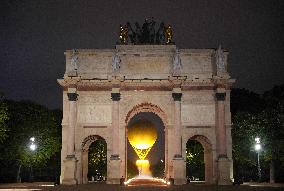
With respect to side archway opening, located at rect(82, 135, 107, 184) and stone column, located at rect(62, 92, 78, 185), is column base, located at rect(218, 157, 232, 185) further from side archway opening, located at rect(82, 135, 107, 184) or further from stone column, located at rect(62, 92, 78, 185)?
side archway opening, located at rect(82, 135, 107, 184)

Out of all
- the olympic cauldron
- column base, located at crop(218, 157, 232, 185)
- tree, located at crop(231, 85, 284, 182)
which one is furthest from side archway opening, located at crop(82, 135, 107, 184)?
column base, located at crop(218, 157, 232, 185)

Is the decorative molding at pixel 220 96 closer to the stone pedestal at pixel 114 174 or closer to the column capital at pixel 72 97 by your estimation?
the stone pedestal at pixel 114 174

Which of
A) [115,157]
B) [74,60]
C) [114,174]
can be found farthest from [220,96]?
[74,60]

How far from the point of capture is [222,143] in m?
47.5

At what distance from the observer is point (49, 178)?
7012 centimetres

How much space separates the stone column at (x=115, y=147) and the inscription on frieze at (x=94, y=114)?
94cm

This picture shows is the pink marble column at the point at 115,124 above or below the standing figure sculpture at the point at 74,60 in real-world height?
below

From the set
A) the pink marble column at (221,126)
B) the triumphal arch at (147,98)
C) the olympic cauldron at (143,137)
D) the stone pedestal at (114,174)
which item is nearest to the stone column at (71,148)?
the triumphal arch at (147,98)

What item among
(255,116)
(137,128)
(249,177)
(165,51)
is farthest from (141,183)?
(249,177)

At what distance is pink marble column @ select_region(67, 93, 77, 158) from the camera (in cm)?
4756

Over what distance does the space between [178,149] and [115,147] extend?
637cm

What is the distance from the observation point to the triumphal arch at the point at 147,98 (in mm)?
47969

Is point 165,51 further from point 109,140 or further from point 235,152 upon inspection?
point 235,152

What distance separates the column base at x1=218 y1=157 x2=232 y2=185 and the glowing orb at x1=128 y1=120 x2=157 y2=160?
7214 millimetres
